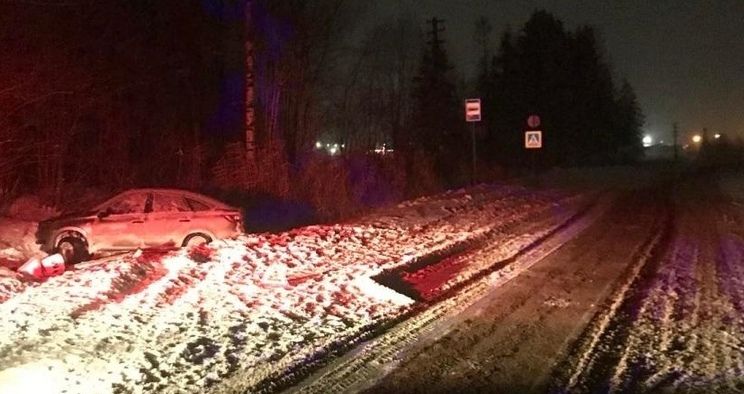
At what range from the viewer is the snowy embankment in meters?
7.31

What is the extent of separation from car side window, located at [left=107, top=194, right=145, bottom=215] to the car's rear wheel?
100cm

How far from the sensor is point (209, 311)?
9914mm

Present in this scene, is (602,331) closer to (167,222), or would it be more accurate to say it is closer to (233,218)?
(233,218)

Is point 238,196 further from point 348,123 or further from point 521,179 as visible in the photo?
point 521,179

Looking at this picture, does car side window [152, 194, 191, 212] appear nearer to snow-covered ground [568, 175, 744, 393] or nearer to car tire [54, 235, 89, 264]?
car tire [54, 235, 89, 264]

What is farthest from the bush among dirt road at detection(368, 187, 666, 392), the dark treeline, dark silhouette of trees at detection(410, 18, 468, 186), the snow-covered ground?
dark silhouette of trees at detection(410, 18, 468, 186)

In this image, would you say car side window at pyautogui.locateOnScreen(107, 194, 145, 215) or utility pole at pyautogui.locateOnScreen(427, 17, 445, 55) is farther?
utility pole at pyautogui.locateOnScreen(427, 17, 445, 55)

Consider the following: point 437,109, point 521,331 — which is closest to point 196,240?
point 521,331

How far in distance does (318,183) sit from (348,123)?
490 inches

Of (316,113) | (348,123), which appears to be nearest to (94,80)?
(316,113)

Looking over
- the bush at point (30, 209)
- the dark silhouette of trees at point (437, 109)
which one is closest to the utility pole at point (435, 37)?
the dark silhouette of trees at point (437, 109)

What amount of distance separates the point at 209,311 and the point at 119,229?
613cm

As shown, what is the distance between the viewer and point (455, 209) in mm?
23188

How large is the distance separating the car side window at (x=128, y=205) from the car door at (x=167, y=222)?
232 mm
